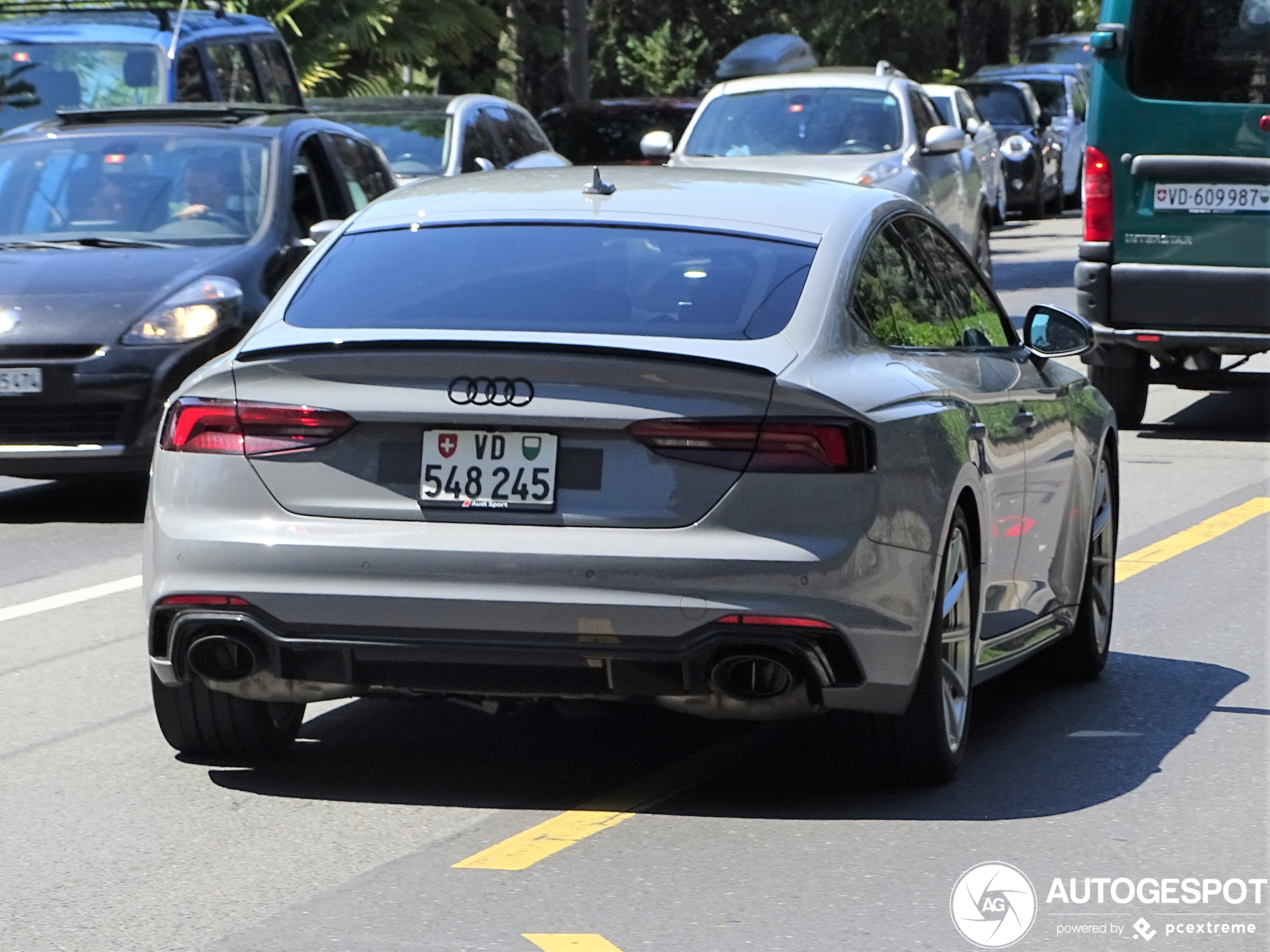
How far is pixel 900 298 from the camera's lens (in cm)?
648

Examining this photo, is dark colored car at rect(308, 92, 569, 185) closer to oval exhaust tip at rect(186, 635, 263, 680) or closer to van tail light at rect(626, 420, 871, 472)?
oval exhaust tip at rect(186, 635, 263, 680)

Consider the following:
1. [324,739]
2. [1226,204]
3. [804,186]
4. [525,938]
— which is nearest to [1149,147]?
[1226,204]

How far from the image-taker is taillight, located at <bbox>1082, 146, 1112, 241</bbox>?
44.1ft

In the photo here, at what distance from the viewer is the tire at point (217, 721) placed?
620 centimetres

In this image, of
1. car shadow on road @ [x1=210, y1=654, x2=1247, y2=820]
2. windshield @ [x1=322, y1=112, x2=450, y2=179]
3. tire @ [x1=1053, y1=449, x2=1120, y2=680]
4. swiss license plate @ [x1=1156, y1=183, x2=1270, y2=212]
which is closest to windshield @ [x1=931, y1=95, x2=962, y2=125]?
windshield @ [x1=322, y1=112, x2=450, y2=179]

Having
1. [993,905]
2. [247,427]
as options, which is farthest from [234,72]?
[993,905]

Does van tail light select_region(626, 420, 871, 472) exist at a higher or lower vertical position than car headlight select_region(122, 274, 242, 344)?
higher

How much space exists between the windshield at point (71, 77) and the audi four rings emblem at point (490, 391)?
10.3 meters

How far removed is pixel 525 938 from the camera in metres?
4.85

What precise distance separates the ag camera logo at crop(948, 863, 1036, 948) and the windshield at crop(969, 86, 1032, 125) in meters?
30.5

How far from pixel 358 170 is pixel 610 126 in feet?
40.7

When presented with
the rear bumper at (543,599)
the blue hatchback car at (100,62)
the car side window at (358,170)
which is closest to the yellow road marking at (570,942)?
the rear bumper at (543,599)

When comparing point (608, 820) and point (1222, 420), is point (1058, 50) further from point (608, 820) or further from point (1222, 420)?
point (608, 820)

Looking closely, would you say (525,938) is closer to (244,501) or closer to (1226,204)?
(244,501)
